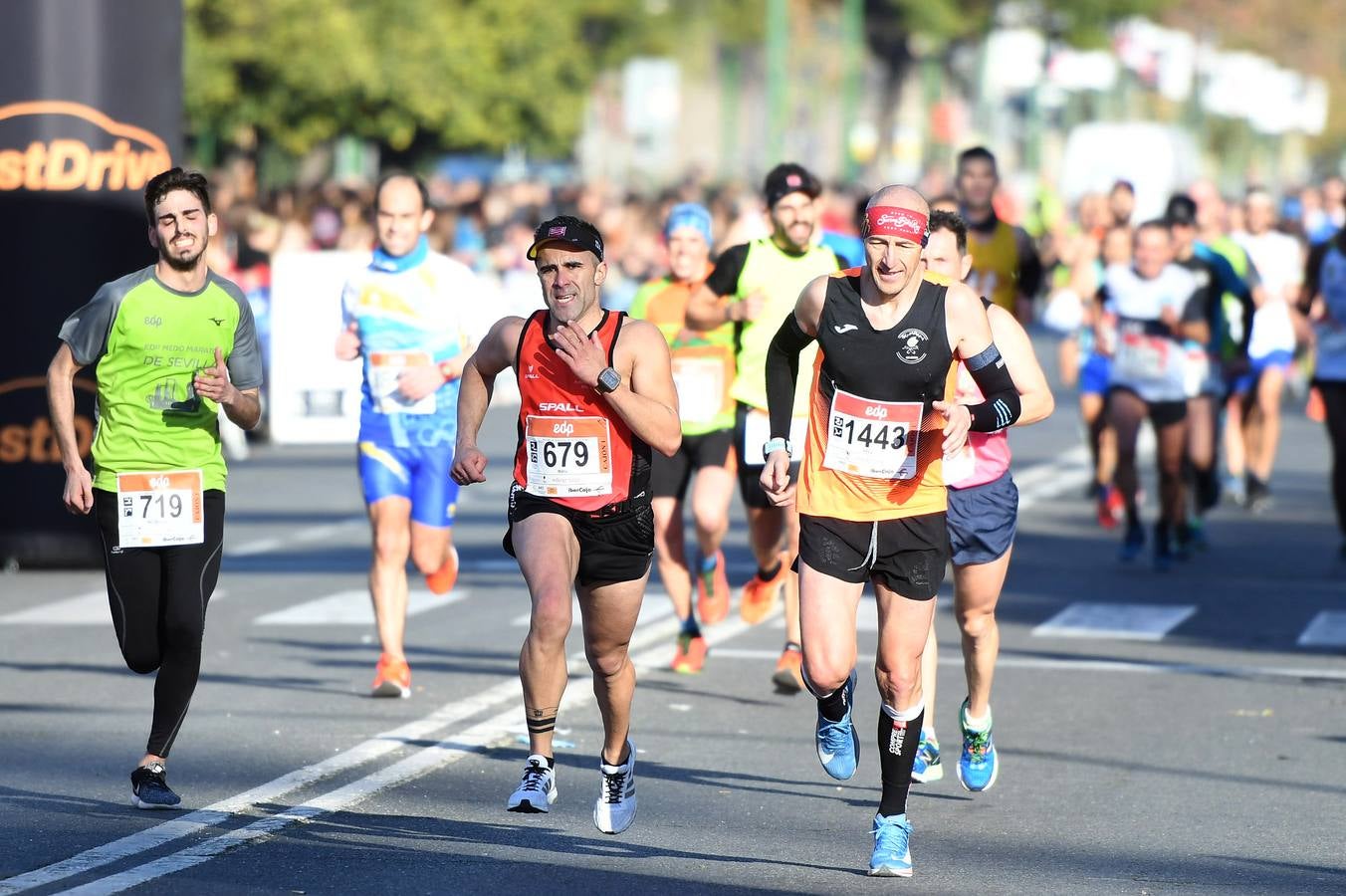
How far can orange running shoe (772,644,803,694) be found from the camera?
34.6 feet

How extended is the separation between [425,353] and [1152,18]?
68224 millimetres

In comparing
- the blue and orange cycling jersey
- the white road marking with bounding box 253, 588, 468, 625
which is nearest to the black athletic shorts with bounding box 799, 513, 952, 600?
the blue and orange cycling jersey

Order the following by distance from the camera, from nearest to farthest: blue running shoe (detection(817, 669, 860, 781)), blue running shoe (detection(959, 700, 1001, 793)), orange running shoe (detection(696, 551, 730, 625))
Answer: blue running shoe (detection(817, 669, 860, 781)) < blue running shoe (detection(959, 700, 1001, 793)) < orange running shoe (detection(696, 551, 730, 625))

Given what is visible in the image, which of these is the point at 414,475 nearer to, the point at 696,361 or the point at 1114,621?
the point at 696,361

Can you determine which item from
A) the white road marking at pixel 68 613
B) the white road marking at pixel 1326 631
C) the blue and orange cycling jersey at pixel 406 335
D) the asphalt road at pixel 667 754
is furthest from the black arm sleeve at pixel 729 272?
the white road marking at pixel 68 613

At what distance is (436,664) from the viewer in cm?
1124

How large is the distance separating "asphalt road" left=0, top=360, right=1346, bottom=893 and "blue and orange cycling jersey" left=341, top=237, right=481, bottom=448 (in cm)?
110

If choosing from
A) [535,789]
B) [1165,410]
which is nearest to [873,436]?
[535,789]

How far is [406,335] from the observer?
10320mm

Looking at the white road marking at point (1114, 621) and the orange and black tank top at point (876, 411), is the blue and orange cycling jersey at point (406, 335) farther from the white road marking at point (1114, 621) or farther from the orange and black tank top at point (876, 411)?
the white road marking at point (1114, 621)

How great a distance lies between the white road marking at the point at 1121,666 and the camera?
11.3 meters

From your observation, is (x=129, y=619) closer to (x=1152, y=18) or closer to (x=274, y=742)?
(x=274, y=742)

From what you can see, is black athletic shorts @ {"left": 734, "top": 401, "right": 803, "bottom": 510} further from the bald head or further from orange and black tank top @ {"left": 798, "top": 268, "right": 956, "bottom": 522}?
the bald head

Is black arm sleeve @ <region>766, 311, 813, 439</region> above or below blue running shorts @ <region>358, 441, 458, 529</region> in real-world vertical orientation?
above
